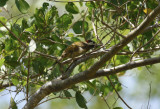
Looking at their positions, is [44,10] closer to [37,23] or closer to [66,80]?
[37,23]

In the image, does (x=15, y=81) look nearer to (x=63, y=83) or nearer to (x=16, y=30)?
(x=16, y=30)

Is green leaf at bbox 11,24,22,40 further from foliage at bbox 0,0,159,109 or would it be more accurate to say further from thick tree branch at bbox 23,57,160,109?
thick tree branch at bbox 23,57,160,109

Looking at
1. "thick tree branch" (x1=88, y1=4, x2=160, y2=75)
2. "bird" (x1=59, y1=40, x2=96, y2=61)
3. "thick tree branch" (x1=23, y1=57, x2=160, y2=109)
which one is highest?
"thick tree branch" (x1=88, y1=4, x2=160, y2=75)

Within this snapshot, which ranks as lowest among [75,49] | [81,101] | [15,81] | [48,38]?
[81,101]

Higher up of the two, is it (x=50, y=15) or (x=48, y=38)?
(x=50, y=15)

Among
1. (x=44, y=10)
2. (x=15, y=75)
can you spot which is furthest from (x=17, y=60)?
(x=44, y=10)

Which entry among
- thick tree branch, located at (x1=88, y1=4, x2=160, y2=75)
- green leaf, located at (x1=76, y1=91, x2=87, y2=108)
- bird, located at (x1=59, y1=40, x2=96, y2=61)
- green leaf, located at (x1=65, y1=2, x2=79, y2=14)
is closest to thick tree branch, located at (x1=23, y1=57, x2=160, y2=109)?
thick tree branch, located at (x1=88, y1=4, x2=160, y2=75)

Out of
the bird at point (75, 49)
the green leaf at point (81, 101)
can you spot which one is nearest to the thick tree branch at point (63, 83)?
the bird at point (75, 49)

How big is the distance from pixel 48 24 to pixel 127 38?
0.96m

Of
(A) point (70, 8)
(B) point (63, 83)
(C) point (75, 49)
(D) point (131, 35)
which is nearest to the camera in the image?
(D) point (131, 35)

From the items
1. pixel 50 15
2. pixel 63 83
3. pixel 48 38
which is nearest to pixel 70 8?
pixel 50 15

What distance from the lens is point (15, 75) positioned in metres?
3.04

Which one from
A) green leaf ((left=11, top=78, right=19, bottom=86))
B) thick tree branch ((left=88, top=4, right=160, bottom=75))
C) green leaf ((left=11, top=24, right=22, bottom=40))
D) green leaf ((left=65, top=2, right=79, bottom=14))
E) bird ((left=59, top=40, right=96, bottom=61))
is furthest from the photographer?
green leaf ((left=65, top=2, right=79, bottom=14))

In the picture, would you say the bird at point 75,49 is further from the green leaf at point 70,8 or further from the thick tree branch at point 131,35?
the green leaf at point 70,8
